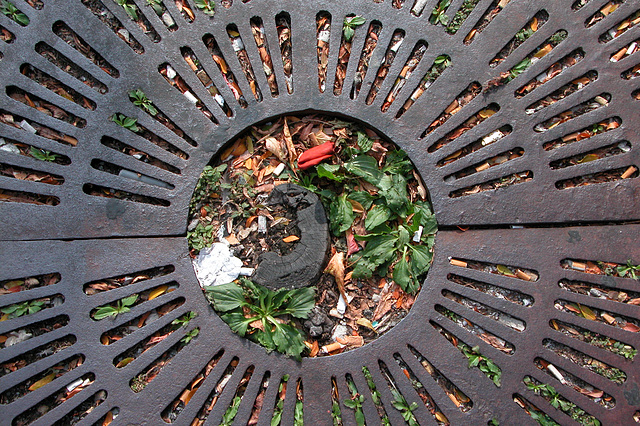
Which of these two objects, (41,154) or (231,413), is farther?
(41,154)

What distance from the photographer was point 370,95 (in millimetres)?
1801

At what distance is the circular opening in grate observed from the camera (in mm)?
1702

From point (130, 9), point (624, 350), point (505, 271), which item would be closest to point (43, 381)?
point (130, 9)

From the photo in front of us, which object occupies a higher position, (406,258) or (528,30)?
(528,30)

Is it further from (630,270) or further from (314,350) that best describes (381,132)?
(630,270)

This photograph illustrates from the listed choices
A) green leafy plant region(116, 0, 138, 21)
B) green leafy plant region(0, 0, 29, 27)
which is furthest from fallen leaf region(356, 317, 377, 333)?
green leafy plant region(0, 0, 29, 27)

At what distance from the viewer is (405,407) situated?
5.41 feet

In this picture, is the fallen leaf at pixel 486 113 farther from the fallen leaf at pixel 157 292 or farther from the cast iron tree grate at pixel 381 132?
the fallen leaf at pixel 157 292

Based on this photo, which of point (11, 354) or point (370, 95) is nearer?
point (11, 354)

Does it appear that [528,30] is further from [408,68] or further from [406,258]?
[406,258]

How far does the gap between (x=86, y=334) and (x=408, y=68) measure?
4.95 feet

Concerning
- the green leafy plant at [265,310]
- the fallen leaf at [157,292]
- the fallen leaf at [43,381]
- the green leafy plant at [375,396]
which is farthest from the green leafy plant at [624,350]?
the fallen leaf at [43,381]

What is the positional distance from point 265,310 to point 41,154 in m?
1.00

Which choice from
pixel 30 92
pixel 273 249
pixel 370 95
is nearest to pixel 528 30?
pixel 370 95
